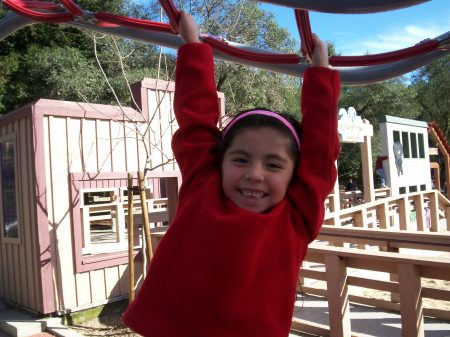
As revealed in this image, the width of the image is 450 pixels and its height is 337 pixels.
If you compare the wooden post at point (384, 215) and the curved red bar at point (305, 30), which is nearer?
the curved red bar at point (305, 30)

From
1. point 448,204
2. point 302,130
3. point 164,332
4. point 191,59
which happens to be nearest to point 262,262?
point 164,332

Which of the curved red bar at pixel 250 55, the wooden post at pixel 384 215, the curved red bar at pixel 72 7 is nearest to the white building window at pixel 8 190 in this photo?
the curved red bar at pixel 72 7

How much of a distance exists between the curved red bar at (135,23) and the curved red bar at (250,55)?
18 centimetres

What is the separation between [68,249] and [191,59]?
178 inches

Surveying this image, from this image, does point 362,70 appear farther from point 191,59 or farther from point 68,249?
point 68,249

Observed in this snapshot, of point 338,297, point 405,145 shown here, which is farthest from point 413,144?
point 338,297

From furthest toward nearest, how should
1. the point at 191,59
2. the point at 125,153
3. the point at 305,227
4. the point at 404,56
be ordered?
1. the point at 125,153
2. the point at 404,56
3. the point at 191,59
4. the point at 305,227

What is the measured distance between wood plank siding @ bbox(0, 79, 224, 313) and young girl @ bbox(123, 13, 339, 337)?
375cm

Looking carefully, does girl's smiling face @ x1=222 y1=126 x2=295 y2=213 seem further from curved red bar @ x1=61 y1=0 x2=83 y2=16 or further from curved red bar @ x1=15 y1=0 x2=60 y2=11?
curved red bar @ x1=15 y1=0 x2=60 y2=11

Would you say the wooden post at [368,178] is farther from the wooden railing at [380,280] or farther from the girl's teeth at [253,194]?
the girl's teeth at [253,194]

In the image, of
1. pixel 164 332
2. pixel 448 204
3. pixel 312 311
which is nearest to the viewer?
pixel 164 332

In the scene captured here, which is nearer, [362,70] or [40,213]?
[362,70]

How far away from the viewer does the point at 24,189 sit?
17.7ft

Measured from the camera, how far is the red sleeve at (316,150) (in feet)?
4.33
